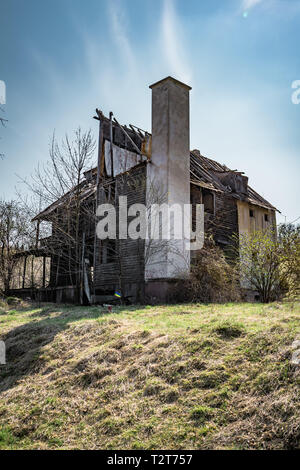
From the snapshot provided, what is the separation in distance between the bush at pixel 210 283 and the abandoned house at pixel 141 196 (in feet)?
2.82

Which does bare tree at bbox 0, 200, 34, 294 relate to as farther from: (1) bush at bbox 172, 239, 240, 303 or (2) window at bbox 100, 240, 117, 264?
(1) bush at bbox 172, 239, 240, 303

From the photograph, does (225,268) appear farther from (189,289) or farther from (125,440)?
(125,440)

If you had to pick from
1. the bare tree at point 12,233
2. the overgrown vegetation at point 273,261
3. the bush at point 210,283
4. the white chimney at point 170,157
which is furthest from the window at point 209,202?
the bare tree at point 12,233

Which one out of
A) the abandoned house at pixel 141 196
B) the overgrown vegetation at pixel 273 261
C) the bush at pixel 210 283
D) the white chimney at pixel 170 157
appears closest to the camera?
the overgrown vegetation at pixel 273 261

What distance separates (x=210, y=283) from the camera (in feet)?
43.7

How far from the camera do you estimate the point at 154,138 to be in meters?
16.2

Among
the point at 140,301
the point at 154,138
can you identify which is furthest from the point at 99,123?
the point at 140,301

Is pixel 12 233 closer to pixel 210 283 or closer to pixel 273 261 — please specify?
pixel 210 283

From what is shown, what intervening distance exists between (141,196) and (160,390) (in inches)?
458

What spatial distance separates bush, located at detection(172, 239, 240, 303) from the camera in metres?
13.0

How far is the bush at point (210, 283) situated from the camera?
13.0 m

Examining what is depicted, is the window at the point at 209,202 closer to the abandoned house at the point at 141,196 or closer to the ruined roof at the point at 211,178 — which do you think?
the abandoned house at the point at 141,196

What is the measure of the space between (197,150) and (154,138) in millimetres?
6928

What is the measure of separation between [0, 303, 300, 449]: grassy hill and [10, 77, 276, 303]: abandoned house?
7.77 meters
